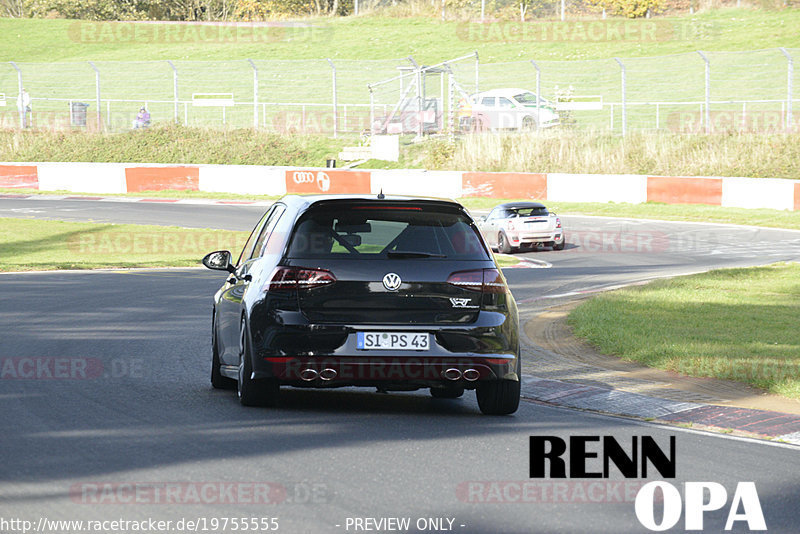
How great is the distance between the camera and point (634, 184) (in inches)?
1401

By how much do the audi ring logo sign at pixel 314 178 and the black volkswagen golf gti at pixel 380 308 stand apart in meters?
30.9

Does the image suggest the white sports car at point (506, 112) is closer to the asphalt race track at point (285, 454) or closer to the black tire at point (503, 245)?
the black tire at point (503, 245)

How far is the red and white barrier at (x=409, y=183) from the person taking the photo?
33.5 meters

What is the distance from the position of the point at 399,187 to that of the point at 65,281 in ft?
66.0

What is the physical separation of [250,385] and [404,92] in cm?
3961

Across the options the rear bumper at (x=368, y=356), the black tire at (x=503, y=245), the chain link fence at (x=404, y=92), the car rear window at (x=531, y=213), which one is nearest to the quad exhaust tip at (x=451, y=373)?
the rear bumper at (x=368, y=356)

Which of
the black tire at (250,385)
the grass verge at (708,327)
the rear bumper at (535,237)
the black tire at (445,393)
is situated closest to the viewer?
the black tire at (250,385)

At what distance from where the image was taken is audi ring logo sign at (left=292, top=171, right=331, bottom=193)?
39469mm

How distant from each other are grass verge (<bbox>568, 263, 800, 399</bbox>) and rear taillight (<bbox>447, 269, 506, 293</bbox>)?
2.99m

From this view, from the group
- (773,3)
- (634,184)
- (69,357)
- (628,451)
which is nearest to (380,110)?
(634,184)

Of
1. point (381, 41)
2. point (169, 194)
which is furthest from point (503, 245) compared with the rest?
point (381, 41)

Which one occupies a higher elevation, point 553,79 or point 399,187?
point 553,79

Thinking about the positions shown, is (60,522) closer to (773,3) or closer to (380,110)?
(380,110)

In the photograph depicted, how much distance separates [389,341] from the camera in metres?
7.93
